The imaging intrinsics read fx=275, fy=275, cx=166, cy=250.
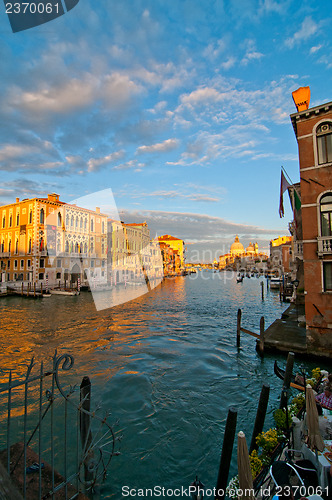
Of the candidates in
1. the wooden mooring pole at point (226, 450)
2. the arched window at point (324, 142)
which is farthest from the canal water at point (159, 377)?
the arched window at point (324, 142)

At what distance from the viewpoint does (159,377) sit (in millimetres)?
10797

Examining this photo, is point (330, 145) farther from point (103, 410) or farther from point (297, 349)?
point (103, 410)

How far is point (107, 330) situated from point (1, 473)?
1665 cm

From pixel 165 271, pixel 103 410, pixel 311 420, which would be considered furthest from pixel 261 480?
pixel 165 271

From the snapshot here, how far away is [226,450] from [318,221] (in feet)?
33.1

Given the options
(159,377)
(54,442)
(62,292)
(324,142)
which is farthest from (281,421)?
(62,292)

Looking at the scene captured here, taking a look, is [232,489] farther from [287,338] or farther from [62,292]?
[62,292]

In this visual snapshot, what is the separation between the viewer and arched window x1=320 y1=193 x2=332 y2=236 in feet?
38.3

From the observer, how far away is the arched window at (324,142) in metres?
11.6

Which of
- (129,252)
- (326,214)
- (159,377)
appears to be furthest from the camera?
(129,252)

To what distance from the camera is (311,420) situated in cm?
505

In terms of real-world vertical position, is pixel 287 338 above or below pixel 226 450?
below

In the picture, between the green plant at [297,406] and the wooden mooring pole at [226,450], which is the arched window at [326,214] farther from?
the wooden mooring pole at [226,450]

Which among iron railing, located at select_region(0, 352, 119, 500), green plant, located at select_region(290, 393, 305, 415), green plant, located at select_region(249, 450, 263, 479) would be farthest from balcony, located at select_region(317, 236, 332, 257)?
iron railing, located at select_region(0, 352, 119, 500)
